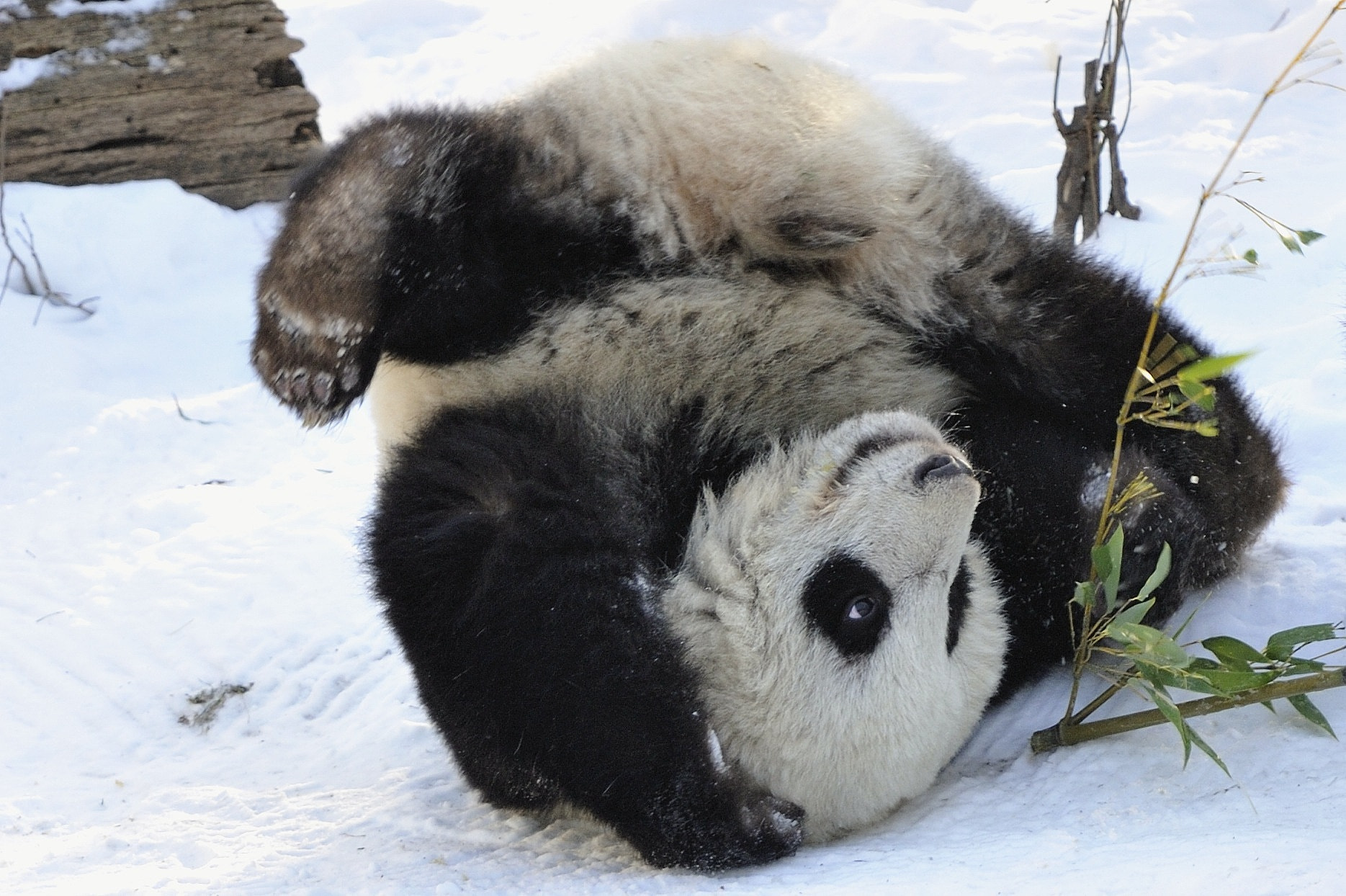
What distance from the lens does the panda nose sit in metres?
2.13

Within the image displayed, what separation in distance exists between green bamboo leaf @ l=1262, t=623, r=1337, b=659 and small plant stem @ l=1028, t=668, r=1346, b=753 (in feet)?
0.17

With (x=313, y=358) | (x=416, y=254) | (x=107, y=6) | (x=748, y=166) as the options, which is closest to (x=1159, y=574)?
(x=748, y=166)

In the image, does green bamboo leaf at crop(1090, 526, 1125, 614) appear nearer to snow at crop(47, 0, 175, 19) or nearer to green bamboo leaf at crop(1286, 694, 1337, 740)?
green bamboo leaf at crop(1286, 694, 1337, 740)

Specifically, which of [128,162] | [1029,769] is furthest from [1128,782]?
[128,162]

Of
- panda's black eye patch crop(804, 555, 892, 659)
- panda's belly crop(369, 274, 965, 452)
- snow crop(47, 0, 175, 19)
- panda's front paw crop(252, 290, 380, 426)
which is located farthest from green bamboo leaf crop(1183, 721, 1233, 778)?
snow crop(47, 0, 175, 19)

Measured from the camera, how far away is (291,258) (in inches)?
89.0

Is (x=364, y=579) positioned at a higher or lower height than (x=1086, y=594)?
lower

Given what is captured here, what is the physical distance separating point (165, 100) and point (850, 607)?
17.9ft

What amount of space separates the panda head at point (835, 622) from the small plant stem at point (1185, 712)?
0.31 m

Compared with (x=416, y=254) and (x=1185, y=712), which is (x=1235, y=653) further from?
(x=416, y=254)

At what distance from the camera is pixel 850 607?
84.7 inches

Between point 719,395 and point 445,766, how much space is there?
110cm

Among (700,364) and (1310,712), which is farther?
(700,364)

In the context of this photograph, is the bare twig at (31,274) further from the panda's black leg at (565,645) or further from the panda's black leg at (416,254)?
the panda's black leg at (565,645)
